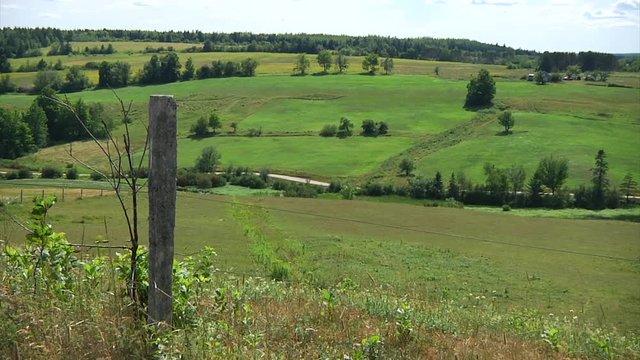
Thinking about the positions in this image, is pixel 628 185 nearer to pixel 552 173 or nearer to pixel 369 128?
pixel 552 173

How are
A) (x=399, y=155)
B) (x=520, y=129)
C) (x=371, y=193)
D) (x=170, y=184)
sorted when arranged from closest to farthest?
(x=170, y=184) → (x=371, y=193) → (x=399, y=155) → (x=520, y=129)

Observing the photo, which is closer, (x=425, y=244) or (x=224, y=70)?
(x=425, y=244)

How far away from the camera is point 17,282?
200 inches

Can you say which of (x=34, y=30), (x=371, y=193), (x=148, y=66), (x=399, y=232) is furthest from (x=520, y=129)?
(x=34, y=30)

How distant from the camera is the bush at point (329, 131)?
91312mm

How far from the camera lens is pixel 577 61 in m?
177

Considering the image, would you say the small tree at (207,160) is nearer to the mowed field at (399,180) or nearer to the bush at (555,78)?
the mowed field at (399,180)

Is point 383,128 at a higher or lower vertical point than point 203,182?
higher

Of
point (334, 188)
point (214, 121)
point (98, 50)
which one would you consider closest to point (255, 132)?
point (214, 121)

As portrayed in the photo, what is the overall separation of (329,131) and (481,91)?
118 feet

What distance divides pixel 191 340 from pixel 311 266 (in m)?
29.9

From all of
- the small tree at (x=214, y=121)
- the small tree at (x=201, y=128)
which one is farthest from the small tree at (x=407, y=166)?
the small tree at (x=201, y=128)

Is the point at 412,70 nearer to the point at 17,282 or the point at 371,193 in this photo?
the point at 371,193

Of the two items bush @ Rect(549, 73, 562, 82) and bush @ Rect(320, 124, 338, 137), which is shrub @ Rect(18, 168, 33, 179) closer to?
bush @ Rect(320, 124, 338, 137)
